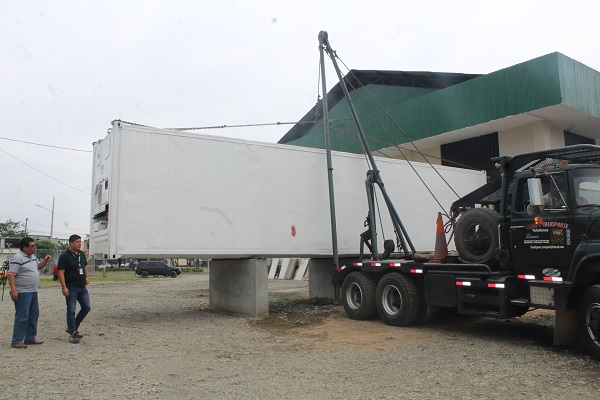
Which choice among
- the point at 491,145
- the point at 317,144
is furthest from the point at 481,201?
the point at 317,144

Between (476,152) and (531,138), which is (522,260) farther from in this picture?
(476,152)

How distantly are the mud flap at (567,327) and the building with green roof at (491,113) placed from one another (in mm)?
7046

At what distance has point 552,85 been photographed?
47.2 feet

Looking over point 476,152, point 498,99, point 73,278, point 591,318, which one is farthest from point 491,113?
point 73,278

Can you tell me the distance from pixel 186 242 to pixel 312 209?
3.29 m

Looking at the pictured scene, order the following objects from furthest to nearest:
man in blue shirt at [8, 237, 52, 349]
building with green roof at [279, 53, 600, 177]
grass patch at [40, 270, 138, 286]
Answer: grass patch at [40, 270, 138, 286] < building with green roof at [279, 53, 600, 177] < man in blue shirt at [8, 237, 52, 349]

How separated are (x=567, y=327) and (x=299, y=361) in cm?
366

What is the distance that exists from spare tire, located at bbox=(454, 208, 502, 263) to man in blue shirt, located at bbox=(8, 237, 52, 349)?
22.8ft

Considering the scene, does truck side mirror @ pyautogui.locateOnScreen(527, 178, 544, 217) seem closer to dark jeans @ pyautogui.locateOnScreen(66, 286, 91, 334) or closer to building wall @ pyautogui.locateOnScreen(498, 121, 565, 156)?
dark jeans @ pyautogui.locateOnScreen(66, 286, 91, 334)

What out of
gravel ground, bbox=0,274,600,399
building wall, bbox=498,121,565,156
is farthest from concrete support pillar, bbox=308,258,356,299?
building wall, bbox=498,121,565,156

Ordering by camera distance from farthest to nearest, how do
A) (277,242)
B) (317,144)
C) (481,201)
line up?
(317,144) < (277,242) < (481,201)

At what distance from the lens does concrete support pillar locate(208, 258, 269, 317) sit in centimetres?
1106

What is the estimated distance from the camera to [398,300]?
31.7 ft

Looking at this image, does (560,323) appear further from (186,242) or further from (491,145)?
(491,145)
